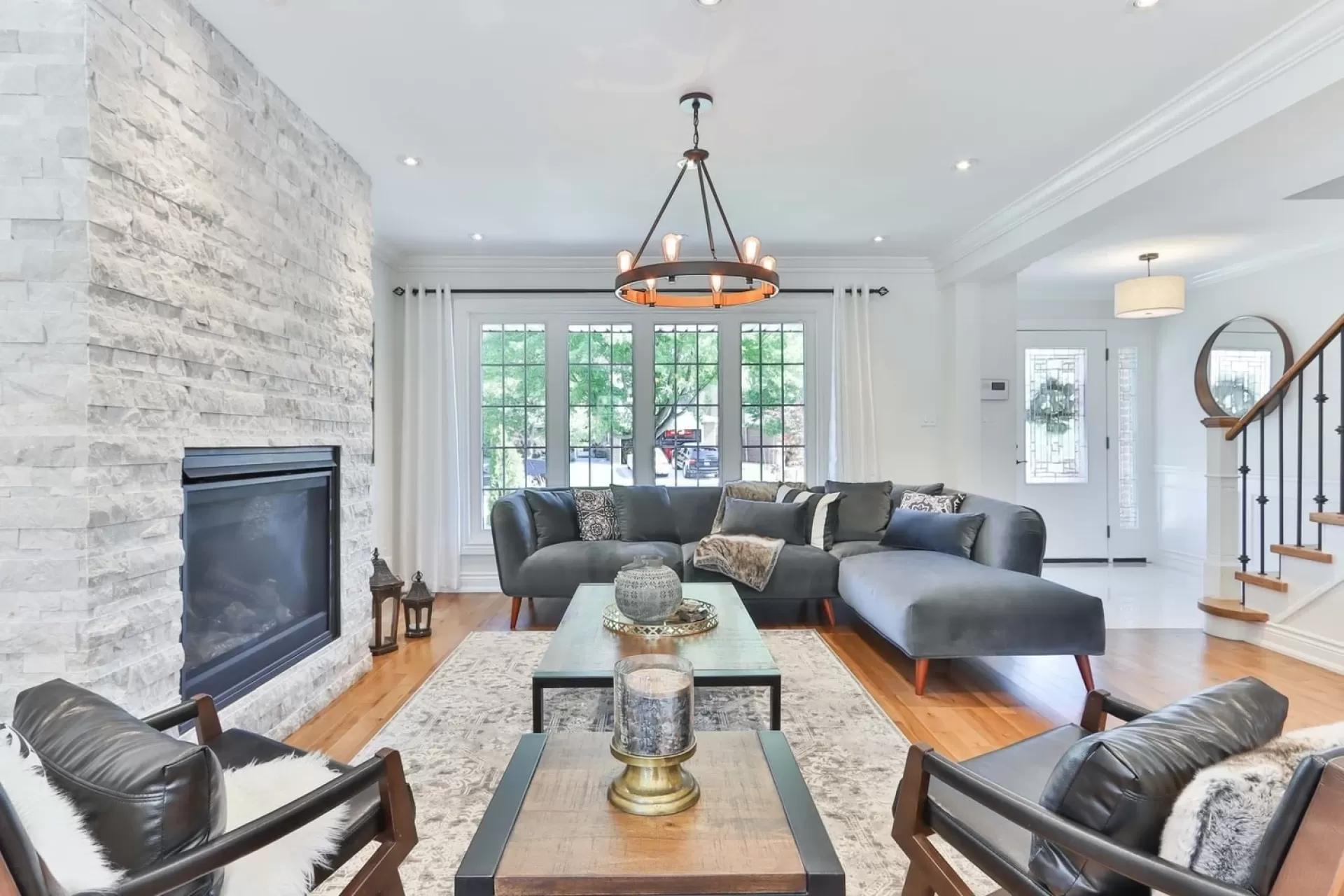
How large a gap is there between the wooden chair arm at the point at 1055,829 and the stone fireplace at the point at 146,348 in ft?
6.58

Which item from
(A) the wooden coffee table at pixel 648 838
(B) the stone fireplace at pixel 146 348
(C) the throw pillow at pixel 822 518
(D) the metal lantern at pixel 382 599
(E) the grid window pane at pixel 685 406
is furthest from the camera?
(E) the grid window pane at pixel 685 406

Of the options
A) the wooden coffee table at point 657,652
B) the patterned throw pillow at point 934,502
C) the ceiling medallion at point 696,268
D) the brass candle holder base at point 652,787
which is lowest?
the wooden coffee table at point 657,652

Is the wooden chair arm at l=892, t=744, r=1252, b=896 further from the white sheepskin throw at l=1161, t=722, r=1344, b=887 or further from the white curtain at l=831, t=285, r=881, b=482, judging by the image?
the white curtain at l=831, t=285, r=881, b=482

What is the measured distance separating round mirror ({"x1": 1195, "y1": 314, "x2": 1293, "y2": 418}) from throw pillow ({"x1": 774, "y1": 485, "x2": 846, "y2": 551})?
3271 millimetres

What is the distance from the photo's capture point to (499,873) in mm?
1094

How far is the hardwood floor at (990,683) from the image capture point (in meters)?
2.63

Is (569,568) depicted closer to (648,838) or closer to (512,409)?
(512,409)

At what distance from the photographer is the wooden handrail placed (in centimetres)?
346

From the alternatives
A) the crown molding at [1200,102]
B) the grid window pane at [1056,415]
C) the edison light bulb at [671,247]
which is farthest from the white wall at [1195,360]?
the edison light bulb at [671,247]

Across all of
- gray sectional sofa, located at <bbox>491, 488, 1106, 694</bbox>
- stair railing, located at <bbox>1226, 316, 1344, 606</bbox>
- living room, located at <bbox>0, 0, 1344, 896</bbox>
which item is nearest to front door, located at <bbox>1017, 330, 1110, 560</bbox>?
living room, located at <bbox>0, 0, 1344, 896</bbox>

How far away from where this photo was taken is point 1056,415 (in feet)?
20.1

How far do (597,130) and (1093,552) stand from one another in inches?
226

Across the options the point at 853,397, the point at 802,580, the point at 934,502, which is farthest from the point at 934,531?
the point at 853,397

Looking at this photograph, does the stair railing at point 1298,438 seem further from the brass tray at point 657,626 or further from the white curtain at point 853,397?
the brass tray at point 657,626
